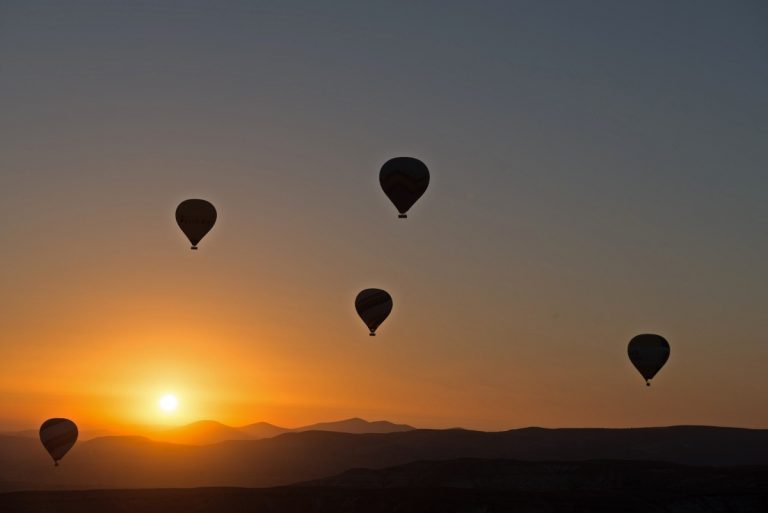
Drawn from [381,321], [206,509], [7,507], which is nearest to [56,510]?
[7,507]

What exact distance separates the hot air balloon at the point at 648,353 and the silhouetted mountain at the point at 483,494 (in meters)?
14.8

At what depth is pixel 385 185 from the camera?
73125 mm

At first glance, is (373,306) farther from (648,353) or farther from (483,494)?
(483,494)

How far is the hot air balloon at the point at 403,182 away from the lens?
7256cm

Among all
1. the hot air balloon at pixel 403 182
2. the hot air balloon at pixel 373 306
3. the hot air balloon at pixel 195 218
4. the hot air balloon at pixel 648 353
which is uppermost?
the hot air balloon at pixel 195 218

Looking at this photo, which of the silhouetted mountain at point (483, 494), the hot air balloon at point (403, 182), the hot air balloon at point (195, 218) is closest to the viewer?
the hot air balloon at point (403, 182)

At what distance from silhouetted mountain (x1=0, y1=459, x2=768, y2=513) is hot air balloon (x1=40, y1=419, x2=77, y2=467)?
13.9 metres

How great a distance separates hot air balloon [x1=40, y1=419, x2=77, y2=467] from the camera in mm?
96250

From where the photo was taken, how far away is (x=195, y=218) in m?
79.8

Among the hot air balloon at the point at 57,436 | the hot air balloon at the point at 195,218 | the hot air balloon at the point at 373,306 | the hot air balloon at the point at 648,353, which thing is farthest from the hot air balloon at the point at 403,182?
the hot air balloon at the point at 57,436

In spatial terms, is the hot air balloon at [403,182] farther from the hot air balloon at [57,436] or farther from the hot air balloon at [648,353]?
the hot air balloon at [57,436]

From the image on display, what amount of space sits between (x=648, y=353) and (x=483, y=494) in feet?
72.6

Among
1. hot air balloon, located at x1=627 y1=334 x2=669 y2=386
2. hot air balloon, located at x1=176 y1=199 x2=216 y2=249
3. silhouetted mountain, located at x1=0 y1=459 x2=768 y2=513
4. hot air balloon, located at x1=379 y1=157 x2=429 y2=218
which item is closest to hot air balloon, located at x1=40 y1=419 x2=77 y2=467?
silhouetted mountain, located at x1=0 y1=459 x2=768 y2=513

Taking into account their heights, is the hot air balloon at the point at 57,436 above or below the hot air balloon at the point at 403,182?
above
